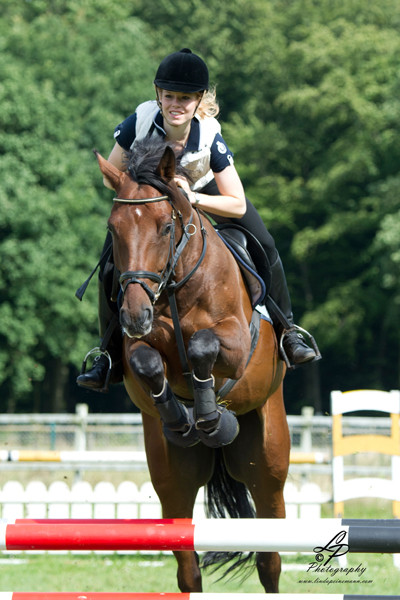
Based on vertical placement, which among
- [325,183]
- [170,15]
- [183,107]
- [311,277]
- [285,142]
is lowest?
[183,107]

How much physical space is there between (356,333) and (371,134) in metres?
6.69

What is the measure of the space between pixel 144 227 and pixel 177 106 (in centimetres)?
80

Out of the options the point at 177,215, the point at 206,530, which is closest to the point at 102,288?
the point at 177,215

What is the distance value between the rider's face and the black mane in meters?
0.19

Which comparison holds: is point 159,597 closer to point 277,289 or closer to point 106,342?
point 106,342

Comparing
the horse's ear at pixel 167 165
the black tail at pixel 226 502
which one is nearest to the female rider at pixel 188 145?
the horse's ear at pixel 167 165

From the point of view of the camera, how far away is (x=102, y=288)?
5328 millimetres

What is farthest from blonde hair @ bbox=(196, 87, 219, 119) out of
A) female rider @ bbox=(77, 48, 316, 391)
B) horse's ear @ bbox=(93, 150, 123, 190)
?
horse's ear @ bbox=(93, 150, 123, 190)

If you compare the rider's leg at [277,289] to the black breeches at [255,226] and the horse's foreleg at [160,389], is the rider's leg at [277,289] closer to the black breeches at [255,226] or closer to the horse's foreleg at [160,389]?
the black breeches at [255,226]

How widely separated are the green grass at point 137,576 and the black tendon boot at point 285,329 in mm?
1818

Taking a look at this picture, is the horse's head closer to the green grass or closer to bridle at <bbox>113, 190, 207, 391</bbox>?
bridle at <bbox>113, 190, 207, 391</bbox>

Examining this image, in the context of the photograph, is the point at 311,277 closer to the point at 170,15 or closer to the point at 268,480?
the point at 170,15

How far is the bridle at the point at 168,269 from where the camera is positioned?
421cm

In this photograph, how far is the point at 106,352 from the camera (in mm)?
5344
